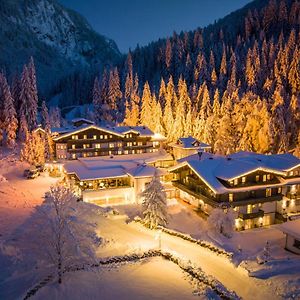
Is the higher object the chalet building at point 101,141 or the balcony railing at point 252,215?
the chalet building at point 101,141

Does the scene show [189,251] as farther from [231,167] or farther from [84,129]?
[84,129]

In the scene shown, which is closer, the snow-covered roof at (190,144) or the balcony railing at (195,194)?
the balcony railing at (195,194)

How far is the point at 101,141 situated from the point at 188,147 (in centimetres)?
1757

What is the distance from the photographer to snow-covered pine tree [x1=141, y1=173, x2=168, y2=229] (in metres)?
36.4

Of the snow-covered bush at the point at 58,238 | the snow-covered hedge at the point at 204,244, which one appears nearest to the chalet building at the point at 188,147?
the snow-covered hedge at the point at 204,244

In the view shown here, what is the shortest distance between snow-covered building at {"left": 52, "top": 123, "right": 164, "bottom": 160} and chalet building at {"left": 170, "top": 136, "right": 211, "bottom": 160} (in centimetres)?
495

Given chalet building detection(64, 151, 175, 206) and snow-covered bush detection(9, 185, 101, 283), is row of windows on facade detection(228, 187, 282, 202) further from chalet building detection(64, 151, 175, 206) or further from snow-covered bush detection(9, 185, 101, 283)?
snow-covered bush detection(9, 185, 101, 283)

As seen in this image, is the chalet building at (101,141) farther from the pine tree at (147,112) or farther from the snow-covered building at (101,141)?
the pine tree at (147,112)

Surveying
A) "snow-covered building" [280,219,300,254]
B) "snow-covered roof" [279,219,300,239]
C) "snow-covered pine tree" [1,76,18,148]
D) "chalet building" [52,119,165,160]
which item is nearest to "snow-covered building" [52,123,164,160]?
"chalet building" [52,119,165,160]

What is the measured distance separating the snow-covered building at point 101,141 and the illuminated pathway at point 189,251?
28961 mm

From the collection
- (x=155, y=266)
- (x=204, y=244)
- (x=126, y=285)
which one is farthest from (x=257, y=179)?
(x=126, y=285)

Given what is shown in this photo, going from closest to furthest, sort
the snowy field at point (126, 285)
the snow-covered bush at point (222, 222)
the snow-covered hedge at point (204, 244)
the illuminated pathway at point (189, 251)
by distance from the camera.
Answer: the snowy field at point (126, 285) → the illuminated pathway at point (189, 251) → the snow-covered hedge at point (204, 244) → the snow-covered bush at point (222, 222)

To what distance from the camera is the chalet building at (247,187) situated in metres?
40.2

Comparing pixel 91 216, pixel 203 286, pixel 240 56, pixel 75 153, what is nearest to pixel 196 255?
pixel 203 286
